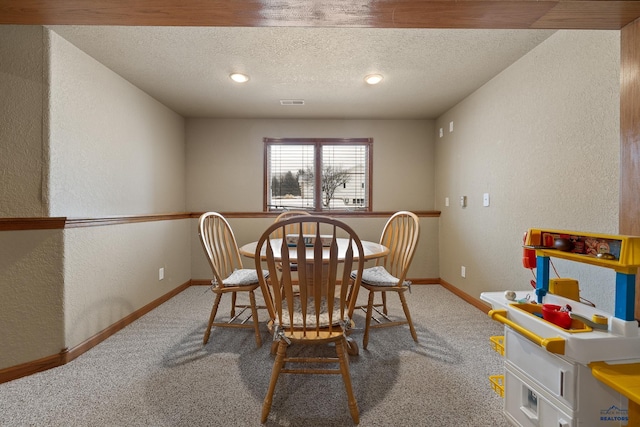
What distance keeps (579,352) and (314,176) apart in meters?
3.20

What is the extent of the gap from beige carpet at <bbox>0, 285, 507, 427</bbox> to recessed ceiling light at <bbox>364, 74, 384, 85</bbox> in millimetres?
2196

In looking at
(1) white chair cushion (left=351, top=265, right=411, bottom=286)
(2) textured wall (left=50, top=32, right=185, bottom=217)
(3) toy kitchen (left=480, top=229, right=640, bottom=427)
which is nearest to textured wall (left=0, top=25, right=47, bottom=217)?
(2) textured wall (left=50, top=32, right=185, bottom=217)

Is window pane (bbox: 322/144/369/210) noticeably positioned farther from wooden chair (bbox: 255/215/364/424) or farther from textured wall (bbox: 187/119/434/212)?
wooden chair (bbox: 255/215/364/424)

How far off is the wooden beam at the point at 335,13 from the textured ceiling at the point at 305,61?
1.91 feet

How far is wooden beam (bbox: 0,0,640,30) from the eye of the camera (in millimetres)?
1244

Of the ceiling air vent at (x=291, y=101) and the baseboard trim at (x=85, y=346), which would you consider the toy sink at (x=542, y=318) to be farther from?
the ceiling air vent at (x=291, y=101)

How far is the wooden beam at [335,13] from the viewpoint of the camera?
1244 millimetres

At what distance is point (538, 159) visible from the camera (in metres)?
2.07

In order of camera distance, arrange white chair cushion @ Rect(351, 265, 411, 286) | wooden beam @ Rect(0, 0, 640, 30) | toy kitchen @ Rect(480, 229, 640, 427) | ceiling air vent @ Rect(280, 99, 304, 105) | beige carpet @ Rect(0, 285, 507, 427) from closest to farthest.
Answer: toy kitchen @ Rect(480, 229, 640, 427), wooden beam @ Rect(0, 0, 640, 30), beige carpet @ Rect(0, 285, 507, 427), white chair cushion @ Rect(351, 265, 411, 286), ceiling air vent @ Rect(280, 99, 304, 105)

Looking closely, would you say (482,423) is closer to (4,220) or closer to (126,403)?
(126,403)

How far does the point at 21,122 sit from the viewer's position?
5.85 ft

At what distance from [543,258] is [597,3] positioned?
112cm

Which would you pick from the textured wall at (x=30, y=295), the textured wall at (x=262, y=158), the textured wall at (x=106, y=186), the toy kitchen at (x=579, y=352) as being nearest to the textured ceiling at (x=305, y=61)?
the textured wall at (x=106, y=186)

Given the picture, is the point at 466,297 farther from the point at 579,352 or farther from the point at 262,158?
the point at 262,158
